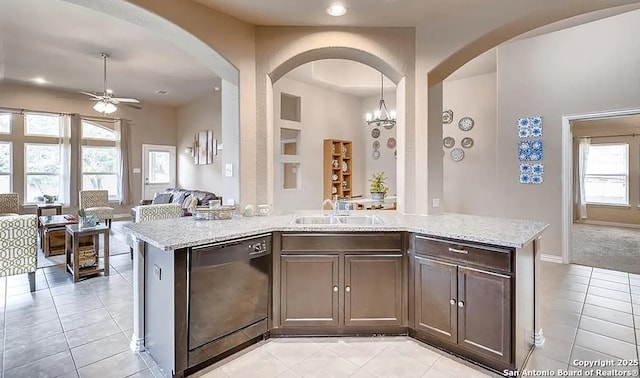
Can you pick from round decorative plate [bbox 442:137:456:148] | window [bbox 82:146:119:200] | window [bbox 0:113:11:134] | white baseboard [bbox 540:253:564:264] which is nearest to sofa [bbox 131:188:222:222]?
window [bbox 82:146:119:200]

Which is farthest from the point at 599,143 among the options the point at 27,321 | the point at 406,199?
the point at 27,321

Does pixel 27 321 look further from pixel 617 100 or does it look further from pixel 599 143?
pixel 599 143

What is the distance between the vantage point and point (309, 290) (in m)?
2.47

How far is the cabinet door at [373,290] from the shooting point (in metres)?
2.46

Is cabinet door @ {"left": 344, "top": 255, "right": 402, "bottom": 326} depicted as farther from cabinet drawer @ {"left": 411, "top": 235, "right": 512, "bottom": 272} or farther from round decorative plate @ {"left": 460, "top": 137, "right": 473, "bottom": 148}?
round decorative plate @ {"left": 460, "top": 137, "right": 473, "bottom": 148}

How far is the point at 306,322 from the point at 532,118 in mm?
4366

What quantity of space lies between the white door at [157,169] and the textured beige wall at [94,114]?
0.41 ft

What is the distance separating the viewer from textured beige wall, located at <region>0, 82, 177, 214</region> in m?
6.96

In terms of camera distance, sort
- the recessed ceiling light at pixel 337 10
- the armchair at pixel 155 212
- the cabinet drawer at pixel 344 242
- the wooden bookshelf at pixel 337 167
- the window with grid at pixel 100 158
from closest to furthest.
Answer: the cabinet drawer at pixel 344 242, the recessed ceiling light at pixel 337 10, the armchair at pixel 155 212, the wooden bookshelf at pixel 337 167, the window with grid at pixel 100 158

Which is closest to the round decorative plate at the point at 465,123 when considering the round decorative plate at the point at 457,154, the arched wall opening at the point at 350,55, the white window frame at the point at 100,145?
the round decorative plate at the point at 457,154

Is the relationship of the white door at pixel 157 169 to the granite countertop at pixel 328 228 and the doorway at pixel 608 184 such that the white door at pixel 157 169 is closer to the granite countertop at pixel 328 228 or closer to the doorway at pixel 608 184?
the granite countertop at pixel 328 228

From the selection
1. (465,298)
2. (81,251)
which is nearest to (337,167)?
(81,251)

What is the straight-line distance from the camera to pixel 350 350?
7.73 feet

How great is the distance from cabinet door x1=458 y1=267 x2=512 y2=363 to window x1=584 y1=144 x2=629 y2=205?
8.16 metres
